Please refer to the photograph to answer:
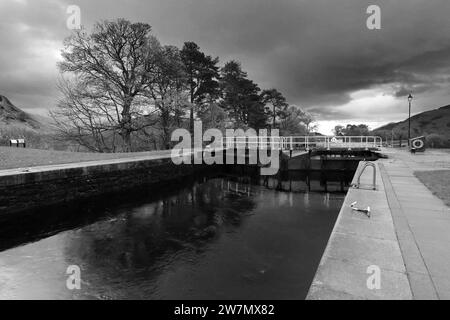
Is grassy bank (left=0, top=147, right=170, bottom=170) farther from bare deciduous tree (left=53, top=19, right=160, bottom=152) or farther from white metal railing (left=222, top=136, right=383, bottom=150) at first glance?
white metal railing (left=222, top=136, right=383, bottom=150)

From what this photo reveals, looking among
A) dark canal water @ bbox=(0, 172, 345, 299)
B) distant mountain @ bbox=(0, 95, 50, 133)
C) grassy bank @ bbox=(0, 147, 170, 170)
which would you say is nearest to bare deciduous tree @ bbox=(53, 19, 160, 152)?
distant mountain @ bbox=(0, 95, 50, 133)

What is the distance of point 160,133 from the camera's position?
91.5ft

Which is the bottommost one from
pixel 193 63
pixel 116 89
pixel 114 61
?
pixel 116 89

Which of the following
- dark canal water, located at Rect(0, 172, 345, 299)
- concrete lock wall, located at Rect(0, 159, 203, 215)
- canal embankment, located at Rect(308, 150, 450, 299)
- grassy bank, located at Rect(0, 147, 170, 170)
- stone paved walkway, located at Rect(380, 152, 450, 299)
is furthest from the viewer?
grassy bank, located at Rect(0, 147, 170, 170)

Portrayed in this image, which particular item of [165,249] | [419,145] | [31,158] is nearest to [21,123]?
[31,158]

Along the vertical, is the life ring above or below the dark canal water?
above

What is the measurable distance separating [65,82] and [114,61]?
4.16 metres

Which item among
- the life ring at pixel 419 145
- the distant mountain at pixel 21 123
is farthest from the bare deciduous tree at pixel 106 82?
the life ring at pixel 419 145

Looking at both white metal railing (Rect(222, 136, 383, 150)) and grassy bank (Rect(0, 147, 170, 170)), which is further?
white metal railing (Rect(222, 136, 383, 150))

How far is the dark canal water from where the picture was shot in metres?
5.21

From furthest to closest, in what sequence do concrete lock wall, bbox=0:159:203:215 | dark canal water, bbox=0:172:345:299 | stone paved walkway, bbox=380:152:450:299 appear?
1. concrete lock wall, bbox=0:159:203:215
2. dark canal water, bbox=0:172:345:299
3. stone paved walkway, bbox=380:152:450:299

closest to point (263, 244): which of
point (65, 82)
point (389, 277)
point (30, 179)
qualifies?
point (389, 277)

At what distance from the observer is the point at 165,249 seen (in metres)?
7.05
